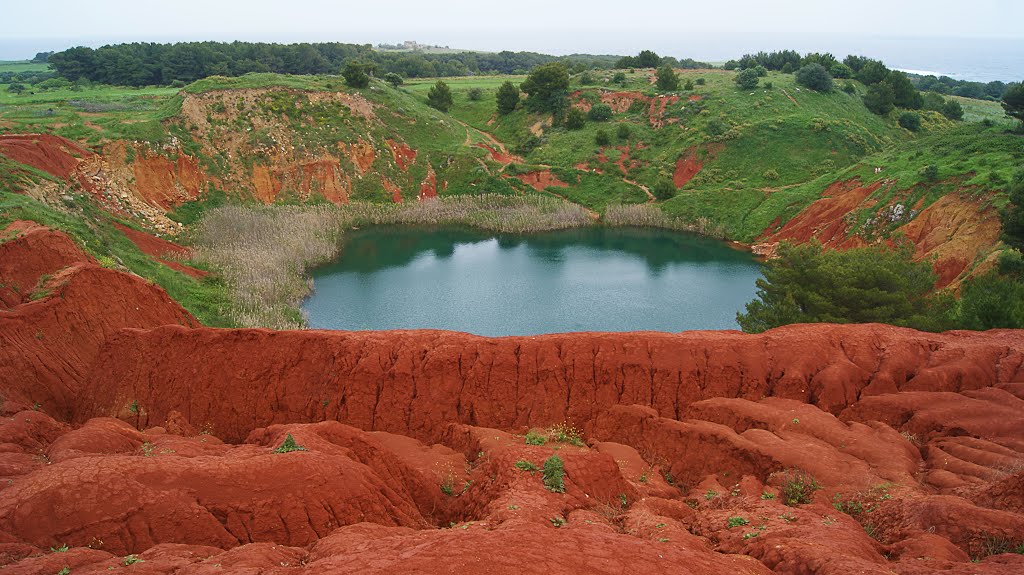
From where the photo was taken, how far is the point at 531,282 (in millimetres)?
38844

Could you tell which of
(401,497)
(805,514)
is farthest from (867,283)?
(401,497)

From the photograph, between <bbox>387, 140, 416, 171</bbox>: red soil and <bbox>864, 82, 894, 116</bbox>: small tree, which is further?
<bbox>864, 82, 894, 116</bbox>: small tree

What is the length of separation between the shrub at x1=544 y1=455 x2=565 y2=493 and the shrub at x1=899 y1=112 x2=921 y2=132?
230 feet

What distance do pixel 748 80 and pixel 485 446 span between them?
64.3 meters

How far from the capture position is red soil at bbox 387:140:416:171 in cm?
5884

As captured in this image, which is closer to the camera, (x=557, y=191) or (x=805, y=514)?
(x=805, y=514)

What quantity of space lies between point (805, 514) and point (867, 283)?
15.4 m

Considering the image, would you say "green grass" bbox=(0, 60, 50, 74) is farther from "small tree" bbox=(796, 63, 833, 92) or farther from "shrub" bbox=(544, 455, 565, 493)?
"shrub" bbox=(544, 455, 565, 493)

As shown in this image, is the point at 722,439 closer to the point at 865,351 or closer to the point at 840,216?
the point at 865,351

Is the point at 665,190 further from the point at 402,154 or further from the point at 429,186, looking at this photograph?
the point at 402,154

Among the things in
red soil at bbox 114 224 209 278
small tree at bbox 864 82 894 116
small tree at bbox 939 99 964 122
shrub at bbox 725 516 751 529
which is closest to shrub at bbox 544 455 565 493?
shrub at bbox 725 516 751 529

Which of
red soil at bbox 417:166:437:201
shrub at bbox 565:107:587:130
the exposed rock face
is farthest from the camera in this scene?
shrub at bbox 565:107:587:130

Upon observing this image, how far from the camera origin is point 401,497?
41.6 ft

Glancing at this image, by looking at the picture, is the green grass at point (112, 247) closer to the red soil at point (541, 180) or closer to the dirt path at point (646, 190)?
the red soil at point (541, 180)
